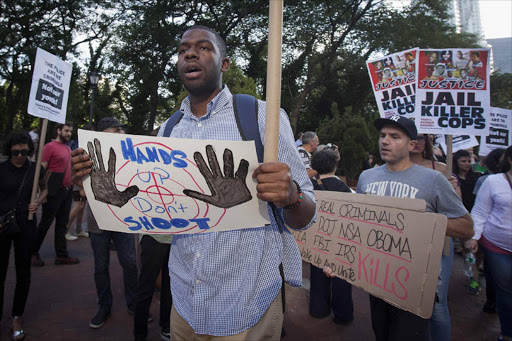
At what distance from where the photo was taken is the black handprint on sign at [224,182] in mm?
1309

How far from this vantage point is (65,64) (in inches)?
159

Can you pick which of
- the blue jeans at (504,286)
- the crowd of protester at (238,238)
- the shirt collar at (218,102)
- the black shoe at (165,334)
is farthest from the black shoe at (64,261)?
the blue jeans at (504,286)

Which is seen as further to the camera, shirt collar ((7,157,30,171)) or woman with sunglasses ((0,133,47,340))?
shirt collar ((7,157,30,171))

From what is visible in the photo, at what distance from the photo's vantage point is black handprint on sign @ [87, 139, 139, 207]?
1.40 meters

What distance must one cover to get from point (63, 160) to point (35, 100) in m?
2.14

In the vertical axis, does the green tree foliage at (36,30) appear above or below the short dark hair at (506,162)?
above

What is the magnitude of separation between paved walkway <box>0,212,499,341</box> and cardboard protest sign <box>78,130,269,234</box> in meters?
2.67

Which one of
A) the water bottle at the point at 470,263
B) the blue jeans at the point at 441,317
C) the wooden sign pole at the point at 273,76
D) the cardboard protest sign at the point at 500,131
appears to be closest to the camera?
the wooden sign pole at the point at 273,76

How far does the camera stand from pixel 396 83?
13.7 feet

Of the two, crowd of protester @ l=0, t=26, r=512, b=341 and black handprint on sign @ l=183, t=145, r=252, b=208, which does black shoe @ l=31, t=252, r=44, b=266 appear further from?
black handprint on sign @ l=183, t=145, r=252, b=208

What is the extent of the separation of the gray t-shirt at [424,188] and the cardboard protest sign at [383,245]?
0.24 metres

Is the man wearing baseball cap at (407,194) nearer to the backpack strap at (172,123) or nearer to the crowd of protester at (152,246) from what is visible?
the crowd of protester at (152,246)

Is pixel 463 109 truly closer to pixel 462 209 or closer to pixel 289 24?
pixel 462 209

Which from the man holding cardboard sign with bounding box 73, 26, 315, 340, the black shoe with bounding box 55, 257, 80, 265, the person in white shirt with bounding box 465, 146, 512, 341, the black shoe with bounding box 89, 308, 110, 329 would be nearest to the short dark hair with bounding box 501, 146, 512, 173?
the person in white shirt with bounding box 465, 146, 512, 341
